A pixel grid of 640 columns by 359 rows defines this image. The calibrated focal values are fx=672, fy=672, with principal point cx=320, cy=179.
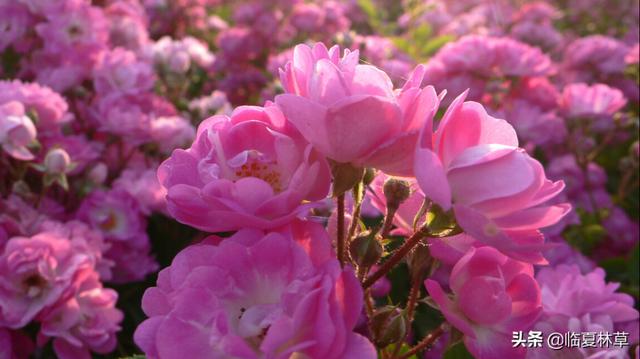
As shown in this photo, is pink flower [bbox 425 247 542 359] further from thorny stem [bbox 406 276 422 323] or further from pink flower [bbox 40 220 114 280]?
pink flower [bbox 40 220 114 280]

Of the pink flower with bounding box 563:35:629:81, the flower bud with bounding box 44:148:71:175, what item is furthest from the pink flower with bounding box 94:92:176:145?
the pink flower with bounding box 563:35:629:81

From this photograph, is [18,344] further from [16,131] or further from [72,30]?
[72,30]

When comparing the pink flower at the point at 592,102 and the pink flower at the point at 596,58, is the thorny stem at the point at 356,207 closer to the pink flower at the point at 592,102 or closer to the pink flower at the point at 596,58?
the pink flower at the point at 592,102

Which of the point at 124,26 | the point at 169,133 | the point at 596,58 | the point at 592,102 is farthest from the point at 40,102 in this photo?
the point at 596,58

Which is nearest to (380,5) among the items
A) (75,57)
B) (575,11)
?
(575,11)

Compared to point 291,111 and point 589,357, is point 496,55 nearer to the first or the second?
point 589,357

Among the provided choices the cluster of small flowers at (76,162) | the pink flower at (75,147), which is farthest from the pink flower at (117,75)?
the pink flower at (75,147)
